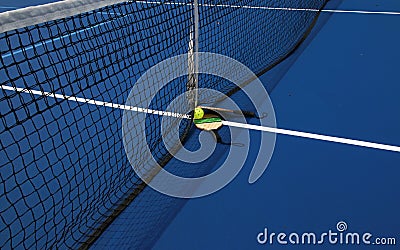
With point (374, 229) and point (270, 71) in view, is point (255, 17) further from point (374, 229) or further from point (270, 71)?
point (374, 229)

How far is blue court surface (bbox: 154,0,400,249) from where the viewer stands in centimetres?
201

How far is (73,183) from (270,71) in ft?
6.95

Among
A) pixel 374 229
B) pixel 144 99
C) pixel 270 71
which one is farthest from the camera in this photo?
pixel 270 71

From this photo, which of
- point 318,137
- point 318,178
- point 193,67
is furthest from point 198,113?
point 318,178

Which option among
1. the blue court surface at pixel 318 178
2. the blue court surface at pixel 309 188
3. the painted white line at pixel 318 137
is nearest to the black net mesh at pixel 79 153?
the blue court surface at pixel 309 188

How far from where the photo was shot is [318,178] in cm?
235

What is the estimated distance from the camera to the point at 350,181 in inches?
91.0

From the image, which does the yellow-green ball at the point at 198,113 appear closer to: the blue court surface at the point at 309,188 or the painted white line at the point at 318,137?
the painted white line at the point at 318,137

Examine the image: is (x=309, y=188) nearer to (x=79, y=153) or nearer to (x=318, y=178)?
(x=318, y=178)

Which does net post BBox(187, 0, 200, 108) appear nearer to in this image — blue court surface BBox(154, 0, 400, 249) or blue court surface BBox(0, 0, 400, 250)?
blue court surface BBox(0, 0, 400, 250)

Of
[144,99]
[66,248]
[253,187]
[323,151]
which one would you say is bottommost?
[66,248]

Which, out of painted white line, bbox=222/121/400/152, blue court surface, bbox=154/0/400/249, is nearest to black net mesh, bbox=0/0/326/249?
blue court surface, bbox=154/0/400/249

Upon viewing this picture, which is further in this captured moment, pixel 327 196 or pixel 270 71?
pixel 270 71

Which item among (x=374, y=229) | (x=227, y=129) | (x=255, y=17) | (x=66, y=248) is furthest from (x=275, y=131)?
(x=255, y=17)
